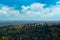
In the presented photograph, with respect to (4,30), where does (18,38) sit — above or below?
below

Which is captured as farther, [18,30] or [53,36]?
[18,30]

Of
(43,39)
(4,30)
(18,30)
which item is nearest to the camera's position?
(43,39)

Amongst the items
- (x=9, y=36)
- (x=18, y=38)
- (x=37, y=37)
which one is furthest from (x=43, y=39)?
(x=9, y=36)

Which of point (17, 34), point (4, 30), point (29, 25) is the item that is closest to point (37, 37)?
point (29, 25)

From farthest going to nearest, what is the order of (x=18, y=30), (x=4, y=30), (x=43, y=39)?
(x=18, y=30) → (x=4, y=30) → (x=43, y=39)

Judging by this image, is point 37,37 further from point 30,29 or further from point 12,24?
point 12,24

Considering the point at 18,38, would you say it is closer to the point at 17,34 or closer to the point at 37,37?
the point at 17,34
